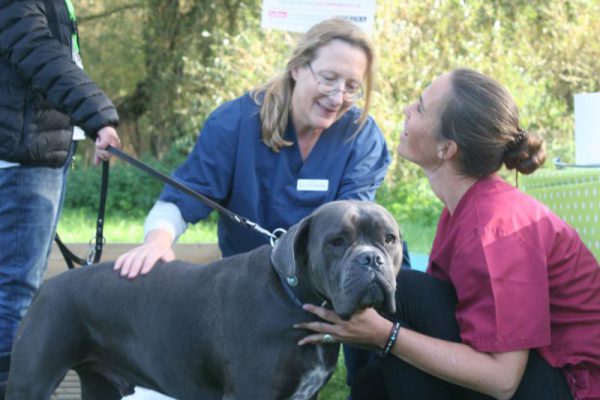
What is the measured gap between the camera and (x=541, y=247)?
9.91 ft

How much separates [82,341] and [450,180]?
4.85 ft

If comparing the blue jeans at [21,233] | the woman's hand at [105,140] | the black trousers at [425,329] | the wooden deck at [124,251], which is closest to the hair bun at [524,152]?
the black trousers at [425,329]

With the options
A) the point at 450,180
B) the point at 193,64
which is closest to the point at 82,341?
the point at 450,180

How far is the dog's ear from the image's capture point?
2947mm

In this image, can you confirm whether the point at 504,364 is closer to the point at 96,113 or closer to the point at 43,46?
the point at 96,113

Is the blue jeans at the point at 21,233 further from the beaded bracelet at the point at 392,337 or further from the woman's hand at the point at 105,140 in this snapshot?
the beaded bracelet at the point at 392,337

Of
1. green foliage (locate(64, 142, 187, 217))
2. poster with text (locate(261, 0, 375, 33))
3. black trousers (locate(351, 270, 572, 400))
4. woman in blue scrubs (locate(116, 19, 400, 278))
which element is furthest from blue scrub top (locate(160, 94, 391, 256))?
green foliage (locate(64, 142, 187, 217))

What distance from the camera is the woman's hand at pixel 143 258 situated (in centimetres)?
340

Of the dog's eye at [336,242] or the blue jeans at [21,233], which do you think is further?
the blue jeans at [21,233]

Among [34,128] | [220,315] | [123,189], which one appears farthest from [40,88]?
[123,189]

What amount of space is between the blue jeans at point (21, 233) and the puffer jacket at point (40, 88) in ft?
0.25

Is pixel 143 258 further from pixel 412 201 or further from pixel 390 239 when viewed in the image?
pixel 412 201

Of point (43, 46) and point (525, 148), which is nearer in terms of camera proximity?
point (525, 148)

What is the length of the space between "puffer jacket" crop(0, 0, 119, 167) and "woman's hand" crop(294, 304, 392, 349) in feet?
4.27
